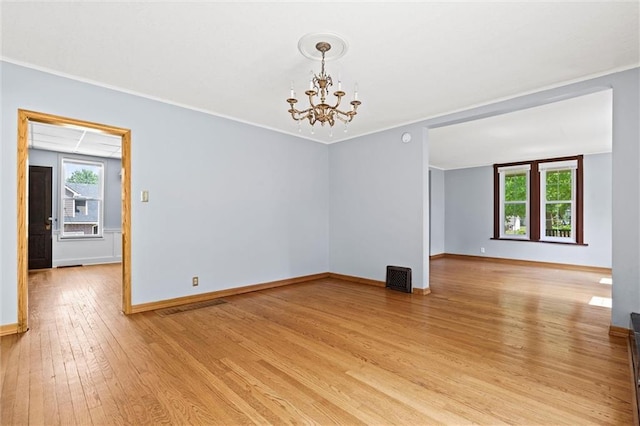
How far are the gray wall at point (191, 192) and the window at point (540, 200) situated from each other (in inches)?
213

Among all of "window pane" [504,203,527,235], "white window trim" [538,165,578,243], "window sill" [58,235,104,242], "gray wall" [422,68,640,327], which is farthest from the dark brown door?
"white window trim" [538,165,578,243]

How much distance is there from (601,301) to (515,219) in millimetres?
4129

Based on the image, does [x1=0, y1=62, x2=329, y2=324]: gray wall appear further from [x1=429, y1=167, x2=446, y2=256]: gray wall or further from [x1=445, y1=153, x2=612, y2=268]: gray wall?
[x1=445, y1=153, x2=612, y2=268]: gray wall

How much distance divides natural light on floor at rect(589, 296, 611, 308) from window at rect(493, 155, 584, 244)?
10.7 ft

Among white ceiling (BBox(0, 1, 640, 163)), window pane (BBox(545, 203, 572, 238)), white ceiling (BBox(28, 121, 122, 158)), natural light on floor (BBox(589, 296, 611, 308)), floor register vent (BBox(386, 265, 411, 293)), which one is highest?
white ceiling (BBox(0, 1, 640, 163))

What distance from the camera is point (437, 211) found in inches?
354

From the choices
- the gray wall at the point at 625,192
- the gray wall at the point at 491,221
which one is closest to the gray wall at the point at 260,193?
the gray wall at the point at 625,192

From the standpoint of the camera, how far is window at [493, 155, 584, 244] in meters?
7.14

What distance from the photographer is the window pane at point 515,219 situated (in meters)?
7.89

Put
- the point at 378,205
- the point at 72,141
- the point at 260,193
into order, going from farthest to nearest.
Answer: the point at 72,141, the point at 378,205, the point at 260,193

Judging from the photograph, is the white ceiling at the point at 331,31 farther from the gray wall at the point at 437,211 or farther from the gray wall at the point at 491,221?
the gray wall at the point at 437,211

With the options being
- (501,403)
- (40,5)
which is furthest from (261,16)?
(501,403)

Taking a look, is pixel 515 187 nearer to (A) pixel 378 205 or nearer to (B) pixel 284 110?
(A) pixel 378 205

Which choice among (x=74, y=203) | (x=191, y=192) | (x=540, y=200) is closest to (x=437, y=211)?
(x=540, y=200)
